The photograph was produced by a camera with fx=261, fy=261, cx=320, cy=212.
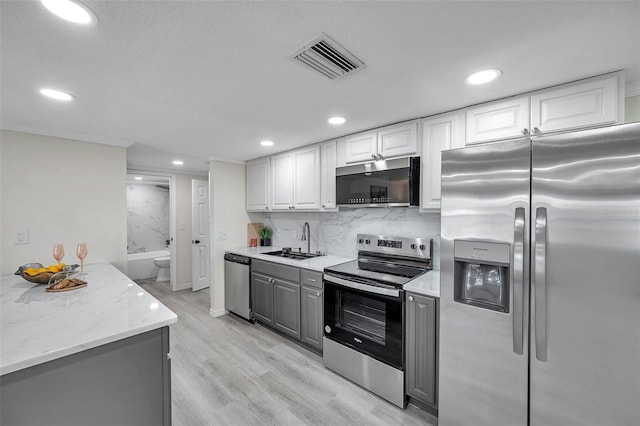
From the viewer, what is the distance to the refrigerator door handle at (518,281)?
1416 mm

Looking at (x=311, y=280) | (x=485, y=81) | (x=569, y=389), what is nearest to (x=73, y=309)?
(x=311, y=280)

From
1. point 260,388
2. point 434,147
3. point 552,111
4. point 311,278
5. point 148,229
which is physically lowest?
point 260,388

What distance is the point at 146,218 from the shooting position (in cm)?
657

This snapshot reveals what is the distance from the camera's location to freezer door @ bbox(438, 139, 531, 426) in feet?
4.68

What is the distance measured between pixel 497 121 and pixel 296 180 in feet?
7.21

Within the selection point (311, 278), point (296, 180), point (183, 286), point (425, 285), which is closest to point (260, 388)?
point (311, 278)

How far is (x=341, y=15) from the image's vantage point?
1081mm

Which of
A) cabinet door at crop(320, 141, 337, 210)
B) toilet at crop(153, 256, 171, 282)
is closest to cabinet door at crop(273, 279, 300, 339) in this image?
cabinet door at crop(320, 141, 337, 210)

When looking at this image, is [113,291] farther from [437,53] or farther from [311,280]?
[437,53]

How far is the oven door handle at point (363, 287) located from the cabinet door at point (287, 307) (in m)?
0.59

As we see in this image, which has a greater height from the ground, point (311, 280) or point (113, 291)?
point (113, 291)

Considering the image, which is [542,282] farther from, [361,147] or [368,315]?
[361,147]

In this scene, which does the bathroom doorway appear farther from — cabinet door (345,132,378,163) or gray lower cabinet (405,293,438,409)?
gray lower cabinet (405,293,438,409)

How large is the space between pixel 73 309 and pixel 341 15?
2.03 m
